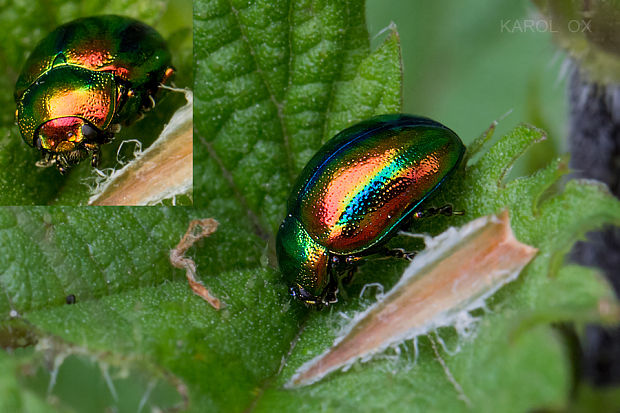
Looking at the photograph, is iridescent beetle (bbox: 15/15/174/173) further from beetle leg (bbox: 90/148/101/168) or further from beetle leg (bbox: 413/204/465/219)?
beetle leg (bbox: 413/204/465/219)

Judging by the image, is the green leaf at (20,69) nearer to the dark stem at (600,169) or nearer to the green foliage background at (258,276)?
the green foliage background at (258,276)

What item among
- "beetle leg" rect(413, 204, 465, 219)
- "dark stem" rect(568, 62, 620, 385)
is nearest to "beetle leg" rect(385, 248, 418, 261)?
"beetle leg" rect(413, 204, 465, 219)

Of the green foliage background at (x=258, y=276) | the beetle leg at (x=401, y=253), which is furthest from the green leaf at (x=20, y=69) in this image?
the beetle leg at (x=401, y=253)

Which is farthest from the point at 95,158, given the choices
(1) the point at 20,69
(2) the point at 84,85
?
(1) the point at 20,69

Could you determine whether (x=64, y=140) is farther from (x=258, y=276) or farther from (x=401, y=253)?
(x=401, y=253)

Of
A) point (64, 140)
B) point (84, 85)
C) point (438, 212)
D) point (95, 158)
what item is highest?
point (84, 85)

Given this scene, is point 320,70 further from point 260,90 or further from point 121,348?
point 121,348
